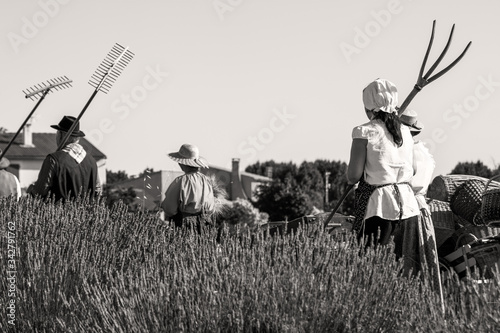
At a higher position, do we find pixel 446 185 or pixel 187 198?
pixel 446 185

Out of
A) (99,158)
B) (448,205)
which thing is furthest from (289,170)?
(448,205)

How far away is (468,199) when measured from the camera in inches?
309

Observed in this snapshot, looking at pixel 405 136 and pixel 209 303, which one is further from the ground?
pixel 405 136

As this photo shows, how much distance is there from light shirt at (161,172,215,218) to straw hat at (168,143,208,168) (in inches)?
11.8

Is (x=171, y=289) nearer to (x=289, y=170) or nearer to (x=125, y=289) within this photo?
(x=125, y=289)

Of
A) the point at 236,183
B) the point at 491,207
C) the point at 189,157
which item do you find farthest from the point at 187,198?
the point at 236,183

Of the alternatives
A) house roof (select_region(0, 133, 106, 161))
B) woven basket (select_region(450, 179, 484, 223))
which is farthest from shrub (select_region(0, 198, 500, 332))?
house roof (select_region(0, 133, 106, 161))

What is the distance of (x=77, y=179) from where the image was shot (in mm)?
8000

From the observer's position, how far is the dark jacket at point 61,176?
7.89 m

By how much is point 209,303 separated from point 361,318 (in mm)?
678

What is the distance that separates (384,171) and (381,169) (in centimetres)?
2

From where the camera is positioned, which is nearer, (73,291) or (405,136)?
(73,291)

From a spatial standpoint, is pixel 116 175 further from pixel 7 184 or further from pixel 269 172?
pixel 7 184

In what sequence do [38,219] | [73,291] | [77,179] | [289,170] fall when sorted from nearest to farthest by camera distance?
[73,291] < [38,219] < [77,179] < [289,170]
